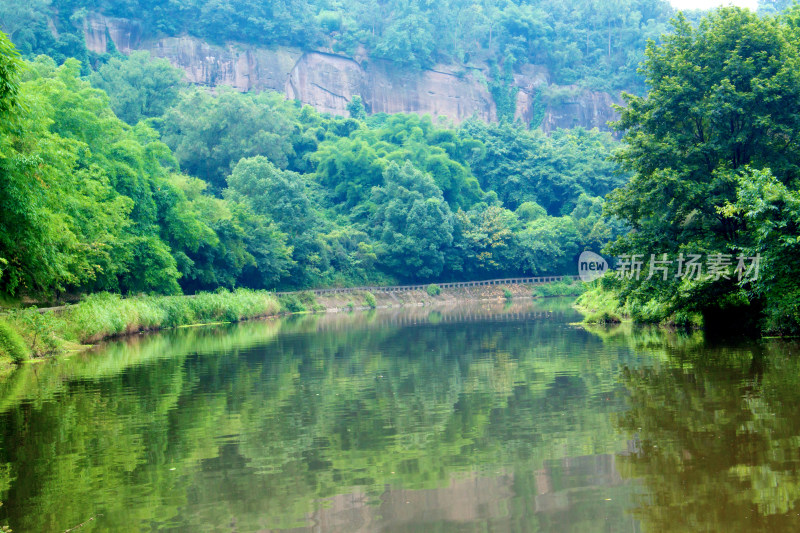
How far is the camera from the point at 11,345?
2070 centimetres

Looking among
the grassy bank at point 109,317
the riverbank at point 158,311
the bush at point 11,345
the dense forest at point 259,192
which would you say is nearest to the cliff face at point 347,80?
the dense forest at point 259,192

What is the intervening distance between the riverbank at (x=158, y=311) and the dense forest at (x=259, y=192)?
4.08ft

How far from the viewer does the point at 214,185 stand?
247 ft

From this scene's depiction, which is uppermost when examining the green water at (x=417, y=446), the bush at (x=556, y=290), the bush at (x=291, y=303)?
the green water at (x=417, y=446)

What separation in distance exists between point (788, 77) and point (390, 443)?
16.8 meters

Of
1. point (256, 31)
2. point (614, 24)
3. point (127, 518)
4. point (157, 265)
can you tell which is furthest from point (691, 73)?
point (614, 24)

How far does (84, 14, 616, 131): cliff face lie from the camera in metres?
96.0

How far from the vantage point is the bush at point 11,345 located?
20.5 m

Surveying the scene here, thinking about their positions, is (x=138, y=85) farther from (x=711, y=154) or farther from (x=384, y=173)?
(x=711, y=154)

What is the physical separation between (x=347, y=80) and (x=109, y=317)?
80.4 metres

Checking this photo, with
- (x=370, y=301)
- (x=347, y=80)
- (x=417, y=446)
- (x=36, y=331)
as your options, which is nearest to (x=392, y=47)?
(x=347, y=80)

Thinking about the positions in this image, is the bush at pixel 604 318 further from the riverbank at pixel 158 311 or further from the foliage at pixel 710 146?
the riverbank at pixel 158 311

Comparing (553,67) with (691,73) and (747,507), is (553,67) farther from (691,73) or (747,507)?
(747,507)

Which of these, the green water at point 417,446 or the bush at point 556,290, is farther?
the bush at point 556,290
